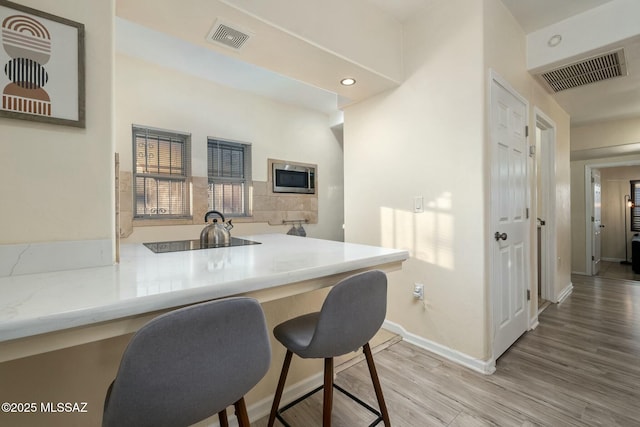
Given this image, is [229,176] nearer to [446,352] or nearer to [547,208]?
[446,352]

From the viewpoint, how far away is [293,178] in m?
4.48

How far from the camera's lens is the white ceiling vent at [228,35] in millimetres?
1608

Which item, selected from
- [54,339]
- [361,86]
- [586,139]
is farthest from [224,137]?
[586,139]

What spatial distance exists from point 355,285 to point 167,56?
327 cm

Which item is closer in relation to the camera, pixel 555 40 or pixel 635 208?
pixel 555 40

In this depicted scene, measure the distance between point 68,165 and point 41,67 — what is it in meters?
0.34

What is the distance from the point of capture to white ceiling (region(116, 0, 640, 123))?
6.89ft

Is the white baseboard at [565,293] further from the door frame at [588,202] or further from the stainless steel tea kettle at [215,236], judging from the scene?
the stainless steel tea kettle at [215,236]

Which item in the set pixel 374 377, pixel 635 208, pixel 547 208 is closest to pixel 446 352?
pixel 374 377

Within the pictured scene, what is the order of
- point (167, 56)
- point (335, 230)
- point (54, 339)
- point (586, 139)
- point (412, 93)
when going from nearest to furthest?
point (54, 339) → point (412, 93) → point (167, 56) → point (586, 139) → point (335, 230)

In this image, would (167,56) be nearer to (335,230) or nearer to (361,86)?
(361,86)

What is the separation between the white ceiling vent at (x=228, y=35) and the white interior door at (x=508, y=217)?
1.72 meters

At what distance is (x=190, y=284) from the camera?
2.83 ft

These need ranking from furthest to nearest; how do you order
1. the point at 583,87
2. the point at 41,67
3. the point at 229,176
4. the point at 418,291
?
the point at 229,176, the point at 583,87, the point at 418,291, the point at 41,67
